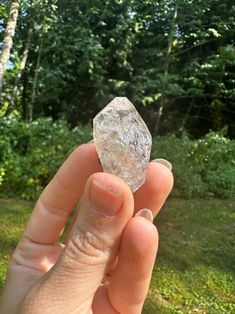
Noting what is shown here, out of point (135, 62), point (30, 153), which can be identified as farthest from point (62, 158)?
point (135, 62)

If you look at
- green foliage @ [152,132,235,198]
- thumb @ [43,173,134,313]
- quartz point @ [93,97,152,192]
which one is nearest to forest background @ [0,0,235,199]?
green foliage @ [152,132,235,198]

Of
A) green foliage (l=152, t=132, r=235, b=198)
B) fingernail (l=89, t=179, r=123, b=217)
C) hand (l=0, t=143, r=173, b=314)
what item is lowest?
green foliage (l=152, t=132, r=235, b=198)

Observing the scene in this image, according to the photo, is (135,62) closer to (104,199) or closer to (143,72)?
(143,72)

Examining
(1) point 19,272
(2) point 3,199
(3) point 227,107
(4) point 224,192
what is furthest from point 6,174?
(3) point 227,107

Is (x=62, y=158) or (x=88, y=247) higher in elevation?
(x=88, y=247)

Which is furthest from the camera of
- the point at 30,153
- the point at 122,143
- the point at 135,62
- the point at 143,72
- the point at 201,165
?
the point at 135,62

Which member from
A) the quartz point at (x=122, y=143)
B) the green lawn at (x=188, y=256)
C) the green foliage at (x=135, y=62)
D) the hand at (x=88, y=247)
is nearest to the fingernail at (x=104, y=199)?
the hand at (x=88, y=247)

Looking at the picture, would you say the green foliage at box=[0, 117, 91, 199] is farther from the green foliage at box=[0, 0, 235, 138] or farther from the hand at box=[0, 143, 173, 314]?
the hand at box=[0, 143, 173, 314]

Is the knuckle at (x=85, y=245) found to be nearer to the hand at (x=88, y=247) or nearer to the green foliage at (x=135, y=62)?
the hand at (x=88, y=247)
